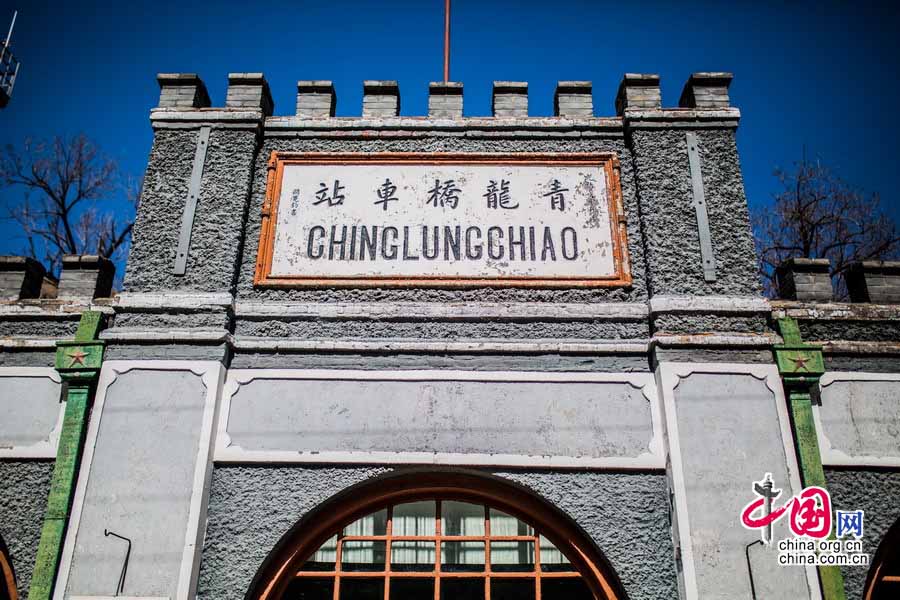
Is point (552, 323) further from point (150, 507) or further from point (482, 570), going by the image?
point (150, 507)

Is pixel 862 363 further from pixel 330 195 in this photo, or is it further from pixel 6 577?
pixel 6 577

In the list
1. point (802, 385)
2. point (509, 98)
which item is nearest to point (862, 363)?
point (802, 385)

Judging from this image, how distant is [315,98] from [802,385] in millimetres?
4776

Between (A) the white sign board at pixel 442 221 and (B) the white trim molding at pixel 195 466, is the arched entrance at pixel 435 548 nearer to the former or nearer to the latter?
(B) the white trim molding at pixel 195 466

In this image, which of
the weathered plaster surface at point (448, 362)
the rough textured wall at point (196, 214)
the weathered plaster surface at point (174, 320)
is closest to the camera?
the weathered plaster surface at point (448, 362)

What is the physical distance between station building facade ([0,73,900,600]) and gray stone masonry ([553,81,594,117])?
0.47 m

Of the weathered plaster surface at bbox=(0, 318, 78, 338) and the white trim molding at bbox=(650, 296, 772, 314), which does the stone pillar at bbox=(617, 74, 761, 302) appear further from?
the weathered plaster surface at bbox=(0, 318, 78, 338)

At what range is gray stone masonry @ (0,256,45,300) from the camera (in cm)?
609

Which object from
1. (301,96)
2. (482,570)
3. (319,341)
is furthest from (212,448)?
(301,96)

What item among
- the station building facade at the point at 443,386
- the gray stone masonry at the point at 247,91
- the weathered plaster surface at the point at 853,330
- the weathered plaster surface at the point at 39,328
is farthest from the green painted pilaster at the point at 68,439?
the weathered plaster surface at the point at 853,330

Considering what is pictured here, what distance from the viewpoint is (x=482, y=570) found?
5.20 m

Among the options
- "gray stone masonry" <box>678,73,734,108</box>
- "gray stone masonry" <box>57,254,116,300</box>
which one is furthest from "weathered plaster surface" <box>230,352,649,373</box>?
"gray stone masonry" <box>678,73,734,108</box>

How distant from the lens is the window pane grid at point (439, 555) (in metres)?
5.19

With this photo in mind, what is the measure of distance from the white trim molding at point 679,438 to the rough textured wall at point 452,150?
2.44 ft
